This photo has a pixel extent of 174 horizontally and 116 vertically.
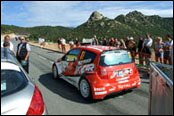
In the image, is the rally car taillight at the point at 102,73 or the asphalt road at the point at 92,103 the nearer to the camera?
the asphalt road at the point at 92,103

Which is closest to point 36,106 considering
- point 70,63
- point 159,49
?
point 70,63

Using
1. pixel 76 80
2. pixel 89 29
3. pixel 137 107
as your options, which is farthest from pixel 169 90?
pixel 89 29

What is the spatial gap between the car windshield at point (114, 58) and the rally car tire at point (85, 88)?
2.53 feet

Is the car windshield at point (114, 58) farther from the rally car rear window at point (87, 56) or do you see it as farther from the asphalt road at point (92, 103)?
the asphalt road at point (92, 103)

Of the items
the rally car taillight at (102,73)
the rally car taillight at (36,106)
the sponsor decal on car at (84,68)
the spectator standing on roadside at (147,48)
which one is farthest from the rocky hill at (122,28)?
the rally car taillight at (36,106)

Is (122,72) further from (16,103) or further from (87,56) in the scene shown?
(16,103)

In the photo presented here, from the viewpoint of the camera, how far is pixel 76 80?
18.6 ft

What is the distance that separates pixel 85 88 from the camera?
203 inches

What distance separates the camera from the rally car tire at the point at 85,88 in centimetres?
499

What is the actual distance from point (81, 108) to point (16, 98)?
260 cm

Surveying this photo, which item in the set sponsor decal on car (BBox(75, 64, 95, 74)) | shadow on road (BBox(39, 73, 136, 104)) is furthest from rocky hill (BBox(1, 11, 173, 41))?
sponsor decal on car (BBox(75, 64, 95, 74))

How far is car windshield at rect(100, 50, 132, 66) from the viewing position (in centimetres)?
495

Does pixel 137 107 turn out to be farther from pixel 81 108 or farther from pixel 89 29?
pixel 89 29

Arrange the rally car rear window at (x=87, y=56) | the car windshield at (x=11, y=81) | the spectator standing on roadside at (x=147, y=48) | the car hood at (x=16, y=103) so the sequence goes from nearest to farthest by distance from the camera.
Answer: the car hood at (x=16, y=103), the car windshield at (x=11, y=81), the rally car rear window at (x=87, y=56), the spectator standing on roadside at (x=147, y=48)
